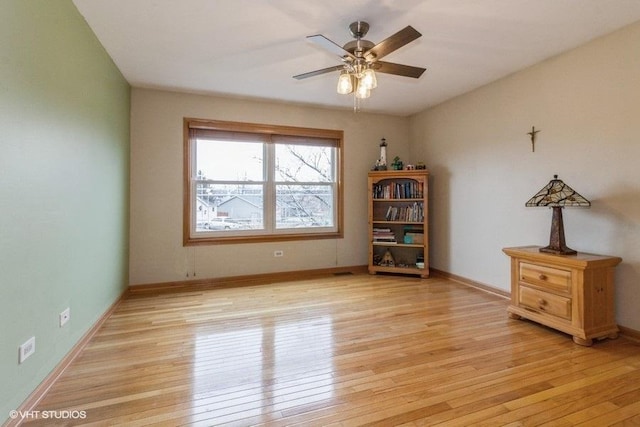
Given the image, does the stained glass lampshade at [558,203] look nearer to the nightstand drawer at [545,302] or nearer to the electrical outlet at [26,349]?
the nightstand drawer at [545,302]

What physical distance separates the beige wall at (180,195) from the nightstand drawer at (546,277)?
2461 millimetres

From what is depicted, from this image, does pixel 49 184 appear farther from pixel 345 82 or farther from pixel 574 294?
pixel 574 294

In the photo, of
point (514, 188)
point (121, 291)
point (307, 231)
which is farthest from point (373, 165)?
point (121, 291)

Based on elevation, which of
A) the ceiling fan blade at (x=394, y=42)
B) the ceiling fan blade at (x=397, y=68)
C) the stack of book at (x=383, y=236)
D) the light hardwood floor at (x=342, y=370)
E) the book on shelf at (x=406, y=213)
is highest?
the ceiling fan blade at (x=394, y=42)

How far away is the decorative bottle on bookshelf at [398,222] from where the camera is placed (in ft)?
14.8

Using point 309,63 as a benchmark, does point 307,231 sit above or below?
below

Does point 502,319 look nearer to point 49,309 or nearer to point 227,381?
→ point 227,381

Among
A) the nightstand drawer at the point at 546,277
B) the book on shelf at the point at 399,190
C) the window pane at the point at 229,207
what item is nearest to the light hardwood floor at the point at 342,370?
the nightstand drawer at the point at 546,277

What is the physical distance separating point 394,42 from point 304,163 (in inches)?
109

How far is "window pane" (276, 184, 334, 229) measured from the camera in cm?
459

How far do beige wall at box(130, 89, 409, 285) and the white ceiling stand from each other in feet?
1.34

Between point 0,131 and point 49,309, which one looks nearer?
point 0,131

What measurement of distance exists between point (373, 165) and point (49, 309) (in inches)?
165

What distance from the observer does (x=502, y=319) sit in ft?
9.61
